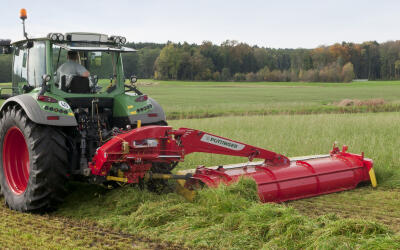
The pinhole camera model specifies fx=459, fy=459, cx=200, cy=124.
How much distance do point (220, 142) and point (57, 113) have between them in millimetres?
2140

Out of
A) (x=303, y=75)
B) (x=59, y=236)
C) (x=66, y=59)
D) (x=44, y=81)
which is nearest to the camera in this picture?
→ (x=59, y=236)

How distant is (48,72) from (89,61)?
33.9 inches

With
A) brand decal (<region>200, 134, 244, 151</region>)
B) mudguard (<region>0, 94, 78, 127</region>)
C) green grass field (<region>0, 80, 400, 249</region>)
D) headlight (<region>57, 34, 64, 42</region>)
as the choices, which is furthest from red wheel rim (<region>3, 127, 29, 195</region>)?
brand decal (<region>200, 134, 244, 151</region>)

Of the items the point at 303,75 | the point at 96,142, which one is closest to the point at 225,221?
the point at 96,142

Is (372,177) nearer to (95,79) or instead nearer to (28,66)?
(95,79)

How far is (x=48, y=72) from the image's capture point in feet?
20.0

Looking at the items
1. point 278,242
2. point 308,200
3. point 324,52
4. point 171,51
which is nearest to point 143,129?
point 278,242

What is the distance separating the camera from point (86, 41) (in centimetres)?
639

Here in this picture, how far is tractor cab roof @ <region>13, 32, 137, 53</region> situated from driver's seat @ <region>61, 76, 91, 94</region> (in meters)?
0.43

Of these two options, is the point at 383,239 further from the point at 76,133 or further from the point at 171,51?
the point at 171,51

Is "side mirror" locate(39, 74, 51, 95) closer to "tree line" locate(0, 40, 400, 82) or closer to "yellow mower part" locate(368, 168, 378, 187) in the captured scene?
"yellow mower part" locate(368, 168, 378, 187)

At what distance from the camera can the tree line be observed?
60188 mm

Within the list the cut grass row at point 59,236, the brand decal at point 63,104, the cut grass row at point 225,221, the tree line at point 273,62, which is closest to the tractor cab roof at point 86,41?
the brand decal at point 63,104

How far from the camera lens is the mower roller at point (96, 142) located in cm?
552
